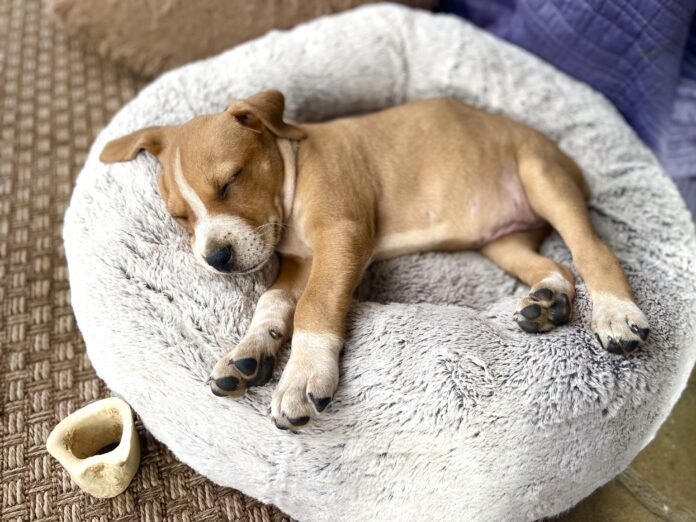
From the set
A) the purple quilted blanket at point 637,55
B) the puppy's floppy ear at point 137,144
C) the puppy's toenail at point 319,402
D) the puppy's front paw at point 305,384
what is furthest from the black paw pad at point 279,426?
the purple quilted blanket at point 637,55

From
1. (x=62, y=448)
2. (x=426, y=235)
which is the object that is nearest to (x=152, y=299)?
(x=62, y=448)

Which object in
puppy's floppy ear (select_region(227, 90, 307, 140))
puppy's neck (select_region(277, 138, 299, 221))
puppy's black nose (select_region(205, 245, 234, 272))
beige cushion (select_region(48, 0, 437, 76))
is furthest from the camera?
beige cushion (select_region(48, 0, 437, 76))

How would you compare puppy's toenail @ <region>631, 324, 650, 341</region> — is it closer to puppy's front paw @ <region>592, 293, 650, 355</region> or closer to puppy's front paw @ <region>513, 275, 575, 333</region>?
puppy's front paw @ <region>592, 293, 650, 355</region>

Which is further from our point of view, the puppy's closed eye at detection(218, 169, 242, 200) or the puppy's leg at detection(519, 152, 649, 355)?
the puppy's closed eye at detection(218, 169, 242, 200)

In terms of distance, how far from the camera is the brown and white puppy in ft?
6.46

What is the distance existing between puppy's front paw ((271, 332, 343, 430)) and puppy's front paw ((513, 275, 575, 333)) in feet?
2.13

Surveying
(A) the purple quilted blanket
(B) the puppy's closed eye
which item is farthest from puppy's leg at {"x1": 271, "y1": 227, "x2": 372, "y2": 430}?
(A) the purple quilted blanket

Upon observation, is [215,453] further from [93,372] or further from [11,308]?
[11,308]

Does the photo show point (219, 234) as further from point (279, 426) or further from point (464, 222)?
point (464, 222)

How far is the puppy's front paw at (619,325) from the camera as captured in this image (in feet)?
6.39

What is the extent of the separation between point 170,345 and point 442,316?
89 centimetres

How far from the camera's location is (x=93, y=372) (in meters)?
2.43

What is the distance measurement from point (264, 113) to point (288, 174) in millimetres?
235

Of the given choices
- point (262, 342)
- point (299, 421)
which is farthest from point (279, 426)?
point (262, 342)
